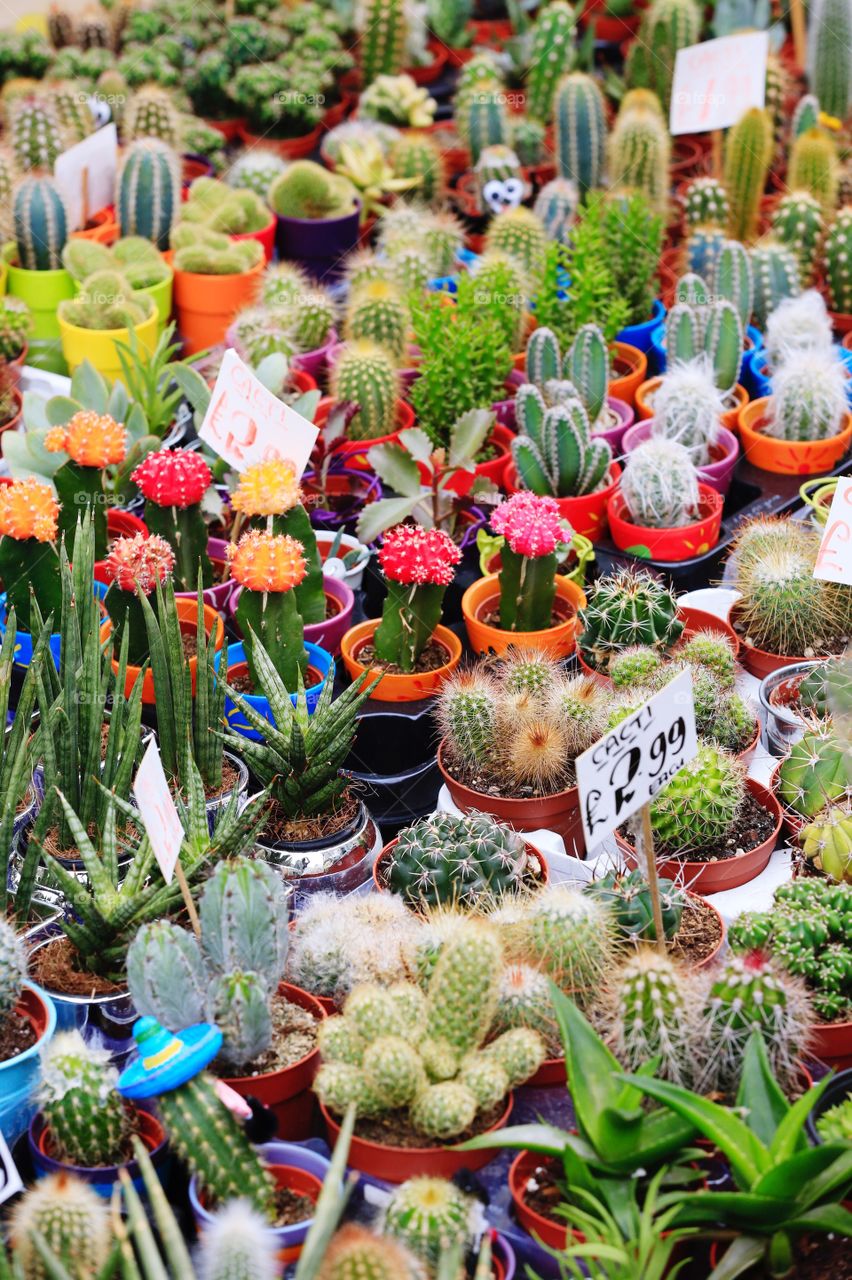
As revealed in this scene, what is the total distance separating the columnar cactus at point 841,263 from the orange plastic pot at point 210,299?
1851 millimetres

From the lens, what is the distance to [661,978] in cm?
224

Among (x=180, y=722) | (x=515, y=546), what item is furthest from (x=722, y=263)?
(x=180, y=722)

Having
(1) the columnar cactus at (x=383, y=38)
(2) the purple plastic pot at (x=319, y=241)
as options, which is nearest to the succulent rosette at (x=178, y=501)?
(2) the purple plastic pot at (x=319, y=241)

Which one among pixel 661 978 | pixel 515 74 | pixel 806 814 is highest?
pixel 515 74

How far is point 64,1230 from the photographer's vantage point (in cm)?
191

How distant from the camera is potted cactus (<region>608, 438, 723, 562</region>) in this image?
146 inches

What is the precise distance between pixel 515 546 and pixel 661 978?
4.11 feet

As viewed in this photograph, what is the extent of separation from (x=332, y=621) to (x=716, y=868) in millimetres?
1099

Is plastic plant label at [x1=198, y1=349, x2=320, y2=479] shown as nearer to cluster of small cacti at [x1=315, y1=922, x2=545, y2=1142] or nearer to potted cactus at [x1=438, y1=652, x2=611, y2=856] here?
potted cactus at [x1=438, y1=652, x2=611, y2=856]

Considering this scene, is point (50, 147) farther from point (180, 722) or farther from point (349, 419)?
point (180, 722)

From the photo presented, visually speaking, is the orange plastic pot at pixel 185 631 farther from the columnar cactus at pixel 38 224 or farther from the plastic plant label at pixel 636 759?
the columnar cactus at pixel 38 224

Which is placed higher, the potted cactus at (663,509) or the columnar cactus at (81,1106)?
the potted cactus at (663,509)

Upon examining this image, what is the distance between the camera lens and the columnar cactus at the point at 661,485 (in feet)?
12.1

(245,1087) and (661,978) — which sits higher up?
(661,978)
